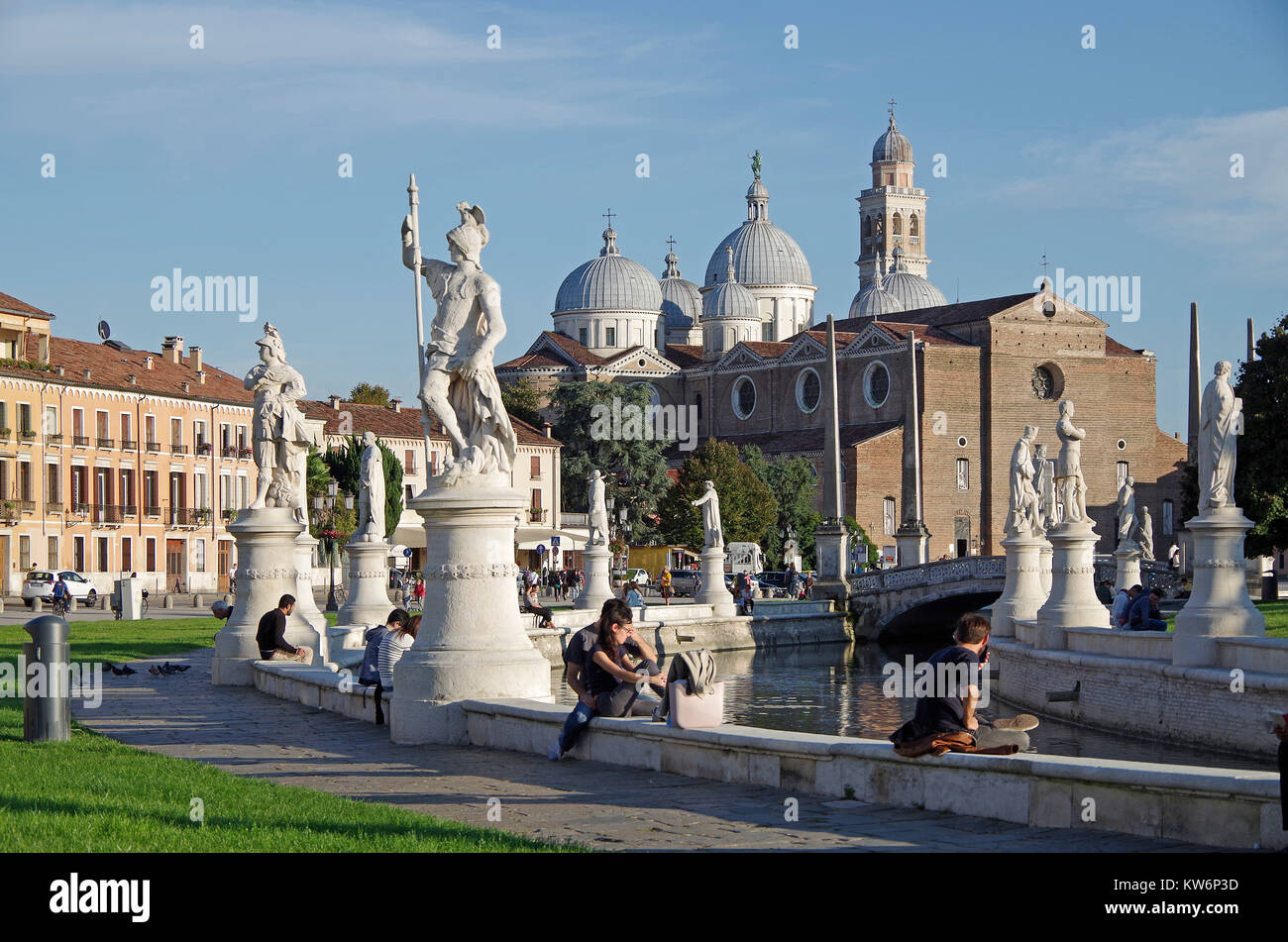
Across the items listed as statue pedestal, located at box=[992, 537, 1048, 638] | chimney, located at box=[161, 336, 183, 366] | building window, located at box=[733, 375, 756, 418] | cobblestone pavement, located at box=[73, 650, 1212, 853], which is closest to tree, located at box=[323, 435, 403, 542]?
chimney, located at box=[161, 336, 183, 366]

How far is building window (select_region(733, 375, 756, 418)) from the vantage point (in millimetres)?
98125

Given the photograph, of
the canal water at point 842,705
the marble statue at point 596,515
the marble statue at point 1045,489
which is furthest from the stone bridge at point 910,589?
the marble statue at point 1045,489

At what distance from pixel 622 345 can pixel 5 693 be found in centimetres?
9781

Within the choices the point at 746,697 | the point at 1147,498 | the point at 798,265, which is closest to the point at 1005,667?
the point at 746,697

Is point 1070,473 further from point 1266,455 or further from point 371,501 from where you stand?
point 1266,455

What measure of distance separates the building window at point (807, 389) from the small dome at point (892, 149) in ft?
141

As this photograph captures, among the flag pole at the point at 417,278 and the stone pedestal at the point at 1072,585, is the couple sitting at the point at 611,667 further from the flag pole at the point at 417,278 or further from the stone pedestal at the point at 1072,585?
the stone pedestal at the point at 1072,585

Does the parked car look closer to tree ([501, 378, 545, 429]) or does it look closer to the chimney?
the chimney

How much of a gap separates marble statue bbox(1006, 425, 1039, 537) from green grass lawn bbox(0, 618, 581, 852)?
1962 centimetres

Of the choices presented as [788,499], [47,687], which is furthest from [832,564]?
[47,687]

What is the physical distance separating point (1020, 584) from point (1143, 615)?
21.5 ft

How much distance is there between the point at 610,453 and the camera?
8400 centimetres

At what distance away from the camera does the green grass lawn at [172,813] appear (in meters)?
7.45
